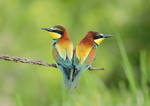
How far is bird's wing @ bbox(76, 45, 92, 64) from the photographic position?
1.72 meters

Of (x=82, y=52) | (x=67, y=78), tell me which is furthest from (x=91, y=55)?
(x=67, y=78)

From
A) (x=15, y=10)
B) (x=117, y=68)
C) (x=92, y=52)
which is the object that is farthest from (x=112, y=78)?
(x=92, y=52)

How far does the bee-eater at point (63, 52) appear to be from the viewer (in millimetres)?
1657

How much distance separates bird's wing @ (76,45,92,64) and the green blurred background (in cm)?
395

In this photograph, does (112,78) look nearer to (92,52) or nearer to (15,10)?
(15,10)

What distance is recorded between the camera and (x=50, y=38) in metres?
6.49

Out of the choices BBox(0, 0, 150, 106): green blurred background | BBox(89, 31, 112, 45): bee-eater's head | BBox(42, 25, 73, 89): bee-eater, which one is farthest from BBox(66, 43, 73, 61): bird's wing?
BBox(0, 0, 150, 106): green blurred background

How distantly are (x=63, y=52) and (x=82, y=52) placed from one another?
0.25 ft

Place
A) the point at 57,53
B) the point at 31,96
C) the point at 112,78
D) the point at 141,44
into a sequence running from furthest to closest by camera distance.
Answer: the point at 141,44 < the point at 112,78 < the point at 31,96 < the point at 57,53

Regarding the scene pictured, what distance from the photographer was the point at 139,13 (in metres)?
8.39

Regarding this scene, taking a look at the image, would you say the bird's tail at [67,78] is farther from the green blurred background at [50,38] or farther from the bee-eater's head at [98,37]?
the green blurred background at [50,38]

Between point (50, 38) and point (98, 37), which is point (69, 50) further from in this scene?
point (50, 38)

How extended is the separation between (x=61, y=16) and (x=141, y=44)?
1.91 m

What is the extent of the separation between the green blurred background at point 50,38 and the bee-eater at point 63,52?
12.8 feet
